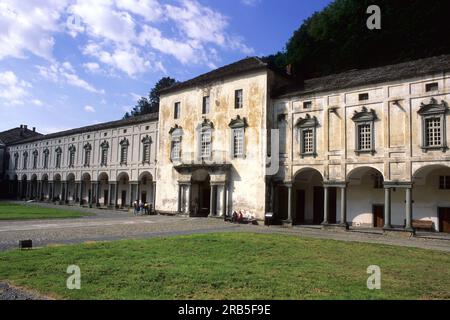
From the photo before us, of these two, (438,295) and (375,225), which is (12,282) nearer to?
(438,295)

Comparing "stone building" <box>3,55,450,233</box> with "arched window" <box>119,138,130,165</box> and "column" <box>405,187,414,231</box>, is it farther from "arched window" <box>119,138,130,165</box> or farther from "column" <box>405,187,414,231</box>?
"arched window" <box>119,138,130,165</box>

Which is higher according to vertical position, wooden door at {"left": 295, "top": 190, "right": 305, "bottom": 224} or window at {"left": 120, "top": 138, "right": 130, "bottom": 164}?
window at {"left": 120, "top": 138, "right": 130, "bottom": 164}

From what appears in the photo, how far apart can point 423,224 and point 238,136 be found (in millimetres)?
14533

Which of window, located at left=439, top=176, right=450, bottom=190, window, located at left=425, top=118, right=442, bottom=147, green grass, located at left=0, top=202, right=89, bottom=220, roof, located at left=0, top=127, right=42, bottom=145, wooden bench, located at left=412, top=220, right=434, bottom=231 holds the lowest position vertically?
green grass, located at left=0, top=202, right=89, bottom=220

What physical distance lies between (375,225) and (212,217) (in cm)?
1262

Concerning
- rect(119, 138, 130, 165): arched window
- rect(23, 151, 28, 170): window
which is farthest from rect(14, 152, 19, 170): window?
rect(119, 138, 130, 165): arched window

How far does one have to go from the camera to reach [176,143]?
35.3 m

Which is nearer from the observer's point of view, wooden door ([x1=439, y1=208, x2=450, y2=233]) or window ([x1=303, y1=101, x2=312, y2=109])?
wooden door ([x1=439, y1=208, x2=450, y2=233])

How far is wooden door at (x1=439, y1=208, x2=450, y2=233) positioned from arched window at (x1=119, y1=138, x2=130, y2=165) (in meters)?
32.0

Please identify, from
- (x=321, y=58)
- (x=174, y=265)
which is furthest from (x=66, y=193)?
(x=174, y=265)

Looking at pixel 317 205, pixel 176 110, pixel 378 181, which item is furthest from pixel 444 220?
pixel 176 110

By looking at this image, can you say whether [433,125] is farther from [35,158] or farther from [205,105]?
[35,158]

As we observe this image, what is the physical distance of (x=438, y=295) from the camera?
8.05 meters

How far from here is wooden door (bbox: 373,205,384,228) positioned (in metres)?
25.1
